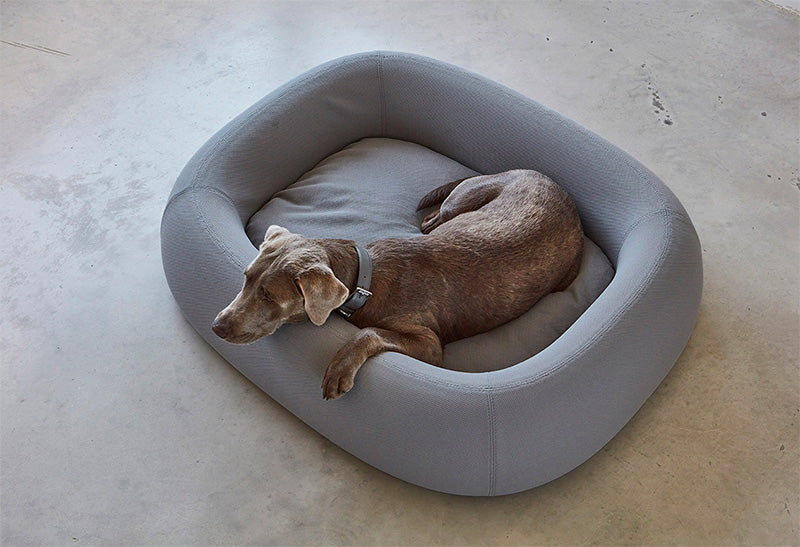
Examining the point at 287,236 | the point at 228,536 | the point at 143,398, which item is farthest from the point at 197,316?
the point at 228,536

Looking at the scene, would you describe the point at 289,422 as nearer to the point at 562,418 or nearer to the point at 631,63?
the point at 562,418

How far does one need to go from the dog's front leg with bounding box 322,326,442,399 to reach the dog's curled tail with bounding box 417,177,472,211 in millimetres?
827

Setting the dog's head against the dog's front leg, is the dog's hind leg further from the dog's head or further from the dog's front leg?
the dog's head

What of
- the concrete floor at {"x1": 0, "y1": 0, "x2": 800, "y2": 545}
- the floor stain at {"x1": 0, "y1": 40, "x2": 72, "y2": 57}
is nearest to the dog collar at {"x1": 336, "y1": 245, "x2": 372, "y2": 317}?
the concrete floor at {"x1": 0, "y1": 0, "x2": 800, "y2": 545}

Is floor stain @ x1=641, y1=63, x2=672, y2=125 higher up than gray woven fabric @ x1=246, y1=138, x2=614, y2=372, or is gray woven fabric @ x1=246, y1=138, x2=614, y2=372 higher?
floor stain @ x1=641, y1=63, x2=672, y2=125

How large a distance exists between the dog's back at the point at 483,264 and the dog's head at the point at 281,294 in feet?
0.94

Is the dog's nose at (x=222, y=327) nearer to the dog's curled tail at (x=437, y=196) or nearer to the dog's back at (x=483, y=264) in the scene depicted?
the dog's back at (x=483, y=264)

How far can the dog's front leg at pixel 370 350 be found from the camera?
9.46 ft

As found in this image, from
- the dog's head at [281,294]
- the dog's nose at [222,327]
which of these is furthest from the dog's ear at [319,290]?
the dog's nose at [222,327]

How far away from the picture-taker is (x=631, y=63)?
16.0 feet

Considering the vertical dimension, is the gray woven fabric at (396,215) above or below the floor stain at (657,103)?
below

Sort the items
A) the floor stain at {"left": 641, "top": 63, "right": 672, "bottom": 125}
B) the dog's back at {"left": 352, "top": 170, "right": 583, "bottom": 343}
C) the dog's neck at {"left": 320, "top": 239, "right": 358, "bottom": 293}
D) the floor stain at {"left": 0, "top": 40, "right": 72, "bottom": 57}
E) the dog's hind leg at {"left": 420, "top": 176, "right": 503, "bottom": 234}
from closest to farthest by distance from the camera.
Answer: the dog's neck at {"left": 320, "top": 239, "right": 358, "bottom": 293}, the dog's back at {"left": 352, "top": 170, "right": 583, "bottom": 343}, the dog's hind leg at {"left": 420, "top": 176, "right": 503, "bottom": 234}, the floor stain at {"left": 641, "top": 63, "right": 672, "bottom": 125}, the floor stain at {"left": 0, "top": 40, "right": 72, "bottom": 57}

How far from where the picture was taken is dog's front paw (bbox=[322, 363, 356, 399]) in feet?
9.45

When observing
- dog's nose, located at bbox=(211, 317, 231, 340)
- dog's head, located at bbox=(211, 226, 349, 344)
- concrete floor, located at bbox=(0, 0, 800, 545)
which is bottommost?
concrete floor, located at bbox=(0, 0, 800, 545)
